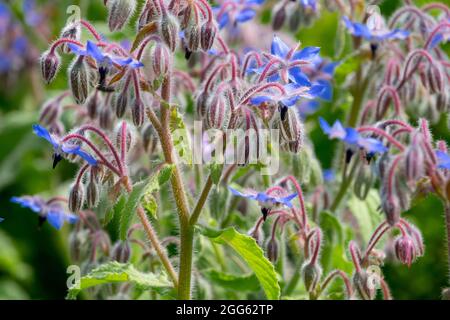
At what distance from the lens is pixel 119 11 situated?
84.6 inches

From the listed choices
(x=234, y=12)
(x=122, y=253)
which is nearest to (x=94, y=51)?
(x=122, y=253)

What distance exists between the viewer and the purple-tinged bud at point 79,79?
210cm

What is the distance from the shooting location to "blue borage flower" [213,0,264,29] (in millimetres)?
2789

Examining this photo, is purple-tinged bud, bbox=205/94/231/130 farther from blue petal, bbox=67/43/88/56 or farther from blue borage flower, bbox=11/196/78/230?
blue borage flower, bbox=11/196/78/230

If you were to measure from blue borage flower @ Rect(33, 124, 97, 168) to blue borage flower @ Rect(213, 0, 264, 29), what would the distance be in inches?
31.5

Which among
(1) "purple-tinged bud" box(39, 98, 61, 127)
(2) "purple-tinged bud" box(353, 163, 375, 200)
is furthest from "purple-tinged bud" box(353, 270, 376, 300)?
(1) "purple-tinged bud" box(39, 98, 61, 127)

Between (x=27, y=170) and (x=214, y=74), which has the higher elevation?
(x=27, y=170)

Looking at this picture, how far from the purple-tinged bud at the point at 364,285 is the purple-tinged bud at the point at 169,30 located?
2.43ft

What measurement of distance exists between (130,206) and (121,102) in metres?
0.24

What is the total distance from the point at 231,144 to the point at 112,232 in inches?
67.9
